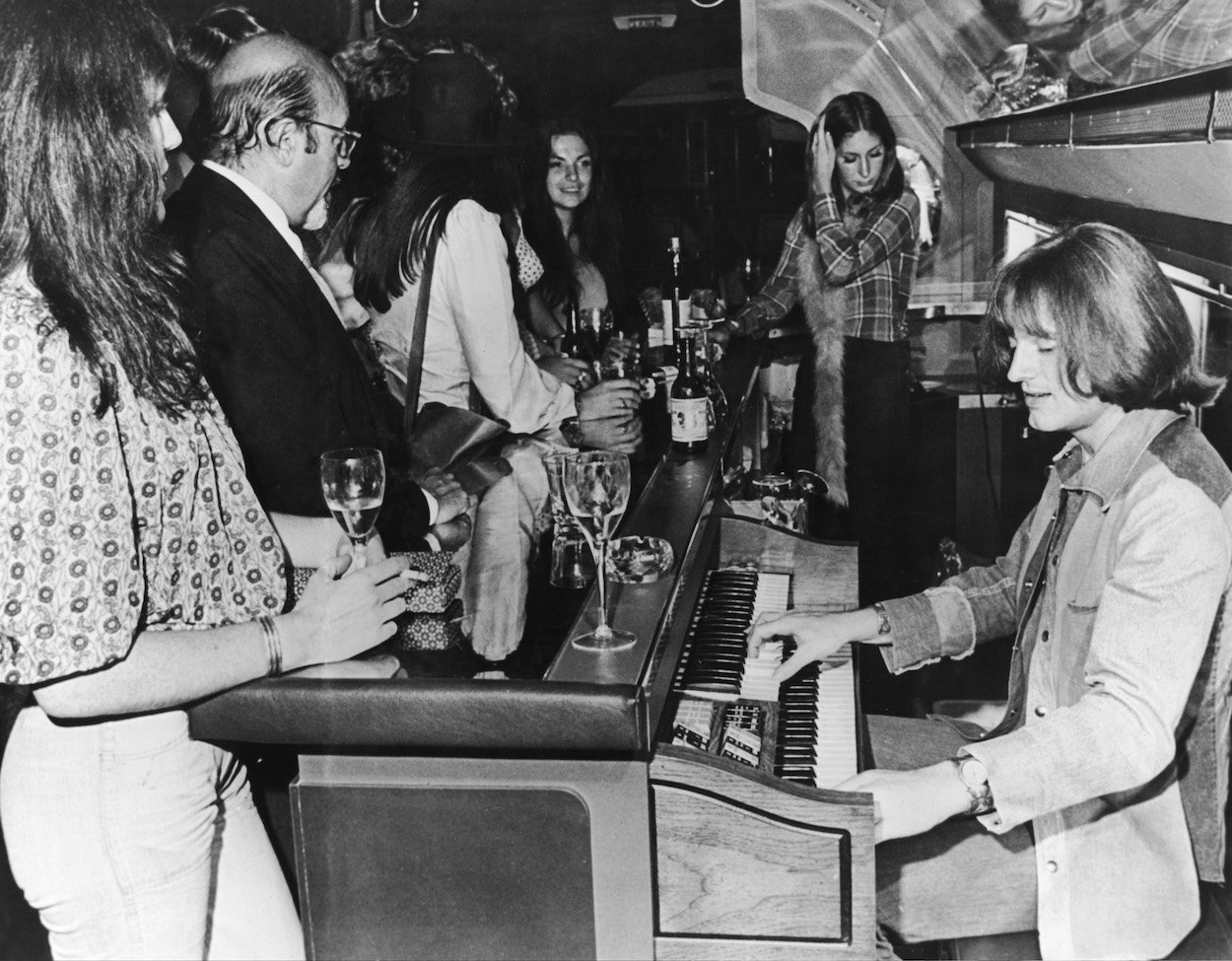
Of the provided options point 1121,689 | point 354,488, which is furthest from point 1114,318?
point 354,488

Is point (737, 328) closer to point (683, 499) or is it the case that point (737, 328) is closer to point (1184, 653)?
point (683, 499)

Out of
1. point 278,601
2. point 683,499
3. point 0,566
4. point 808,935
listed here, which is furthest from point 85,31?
point 808,935

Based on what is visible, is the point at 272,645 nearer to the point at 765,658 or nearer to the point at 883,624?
the point at 765,658

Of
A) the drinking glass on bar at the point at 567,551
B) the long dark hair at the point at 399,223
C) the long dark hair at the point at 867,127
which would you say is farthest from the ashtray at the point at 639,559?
the long dark hair at the point at 867,127

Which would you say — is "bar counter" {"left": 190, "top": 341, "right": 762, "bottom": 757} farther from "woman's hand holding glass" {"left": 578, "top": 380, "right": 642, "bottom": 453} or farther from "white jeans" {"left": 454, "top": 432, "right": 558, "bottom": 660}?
"woman's hand holding glass" {"left": 578, "top": 380, "right": 642, "bottom": 453}

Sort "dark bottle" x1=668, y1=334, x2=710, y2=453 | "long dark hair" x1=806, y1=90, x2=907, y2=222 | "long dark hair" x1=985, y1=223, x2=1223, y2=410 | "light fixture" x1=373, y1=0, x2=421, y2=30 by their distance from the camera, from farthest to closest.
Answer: "dark bottle" x1=668, y1=334, x2=710, y2=453, "long dark hair" x1=806, y1=90, x2=907, y2=222, "light fixture" x1=373, y1=0, x2=421, y2=30, "long dark hair" x1=985, y1=223, x2=1223, y2=410

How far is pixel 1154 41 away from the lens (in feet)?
5.73

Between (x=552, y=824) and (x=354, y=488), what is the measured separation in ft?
1.67

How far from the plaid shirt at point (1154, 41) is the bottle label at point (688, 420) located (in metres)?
0.89

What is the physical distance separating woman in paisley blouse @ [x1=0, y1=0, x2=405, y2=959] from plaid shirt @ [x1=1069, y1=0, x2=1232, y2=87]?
1423 millimetres

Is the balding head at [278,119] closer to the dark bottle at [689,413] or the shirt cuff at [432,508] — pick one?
the shirt cuff at [432,508]

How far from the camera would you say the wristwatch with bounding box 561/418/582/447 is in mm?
2363

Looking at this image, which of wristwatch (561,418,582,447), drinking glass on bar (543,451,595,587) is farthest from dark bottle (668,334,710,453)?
drinking glass on bar (543,451,595,587)

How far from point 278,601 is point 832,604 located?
998 mm
